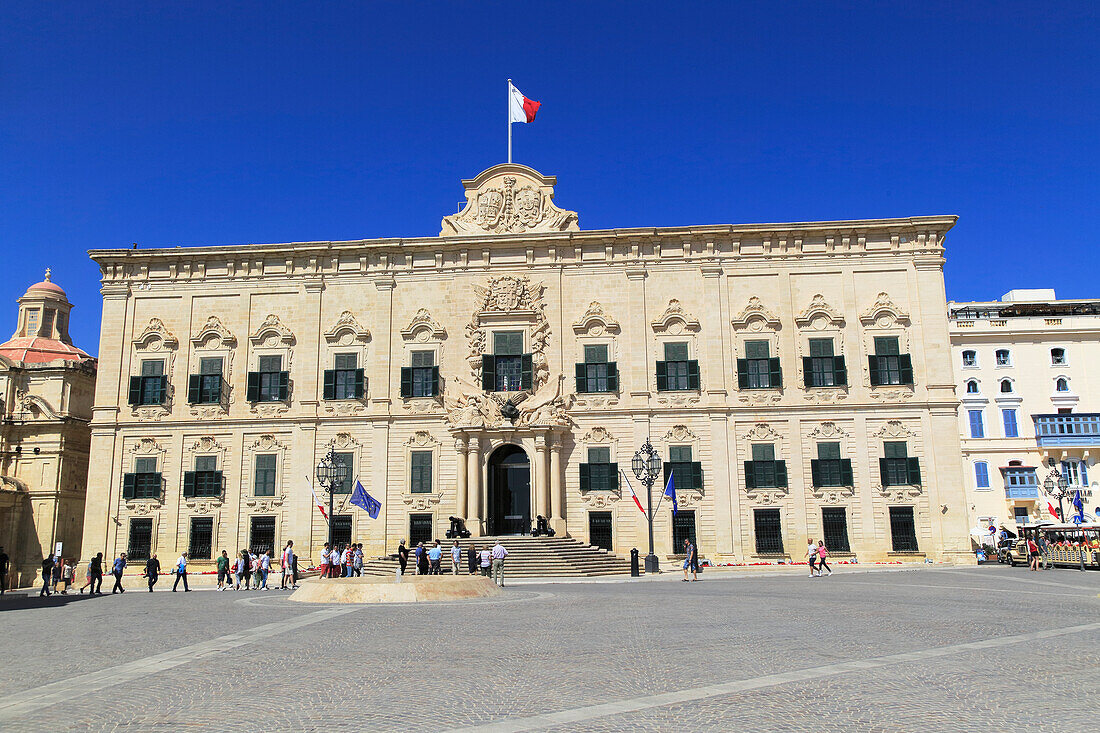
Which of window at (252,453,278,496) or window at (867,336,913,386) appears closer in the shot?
window at (867,336,913,386)

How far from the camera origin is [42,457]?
4197 centimetres

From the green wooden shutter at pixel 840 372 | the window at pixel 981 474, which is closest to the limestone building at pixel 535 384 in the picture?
the green wooden shutter at pixel 840 372

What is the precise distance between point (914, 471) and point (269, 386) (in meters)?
29.2

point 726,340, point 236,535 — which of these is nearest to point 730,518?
point 726,340

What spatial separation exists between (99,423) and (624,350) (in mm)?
24716

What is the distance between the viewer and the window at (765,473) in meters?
36.3

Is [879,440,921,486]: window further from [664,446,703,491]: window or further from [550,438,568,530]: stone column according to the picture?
[550,438,568,530]: stone column

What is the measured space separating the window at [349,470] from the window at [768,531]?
17965mm

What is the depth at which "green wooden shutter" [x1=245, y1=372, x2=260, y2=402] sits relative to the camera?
38406 mm

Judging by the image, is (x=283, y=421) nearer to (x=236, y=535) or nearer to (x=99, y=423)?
(x=236, y=535)

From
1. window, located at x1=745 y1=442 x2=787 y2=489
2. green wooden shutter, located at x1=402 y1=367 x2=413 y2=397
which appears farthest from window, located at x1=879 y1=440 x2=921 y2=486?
green wooden shutter, located at x1=402 y1=367 x2=413 y2=397

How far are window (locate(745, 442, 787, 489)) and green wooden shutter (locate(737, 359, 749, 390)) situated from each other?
327 centimetres

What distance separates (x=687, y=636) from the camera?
501 inches

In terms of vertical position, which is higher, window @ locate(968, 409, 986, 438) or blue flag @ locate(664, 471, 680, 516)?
window @ locate(968, 409, 986, 438)
